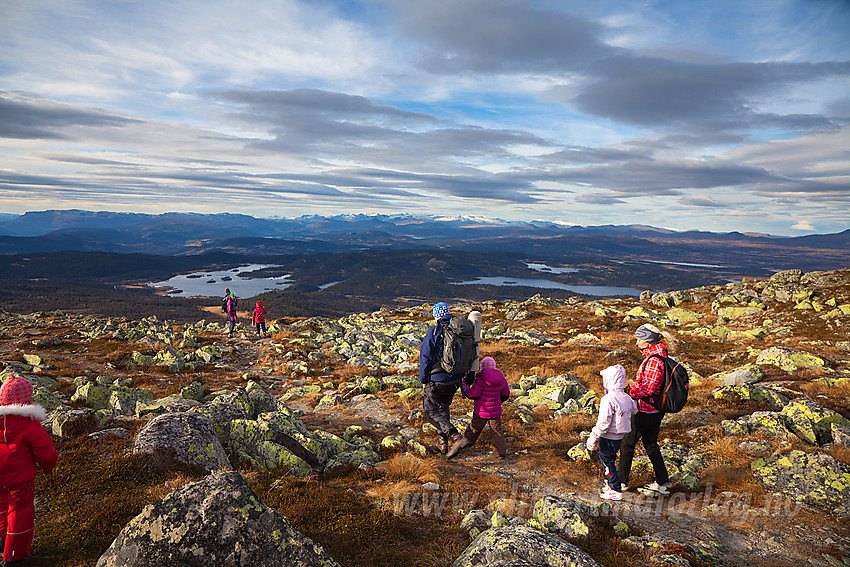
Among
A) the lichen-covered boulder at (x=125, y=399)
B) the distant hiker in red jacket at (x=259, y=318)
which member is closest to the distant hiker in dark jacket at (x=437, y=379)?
the lichen-covered boulder at (x=125, y=399)

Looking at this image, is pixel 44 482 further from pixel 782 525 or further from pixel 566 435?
pixel 782 525

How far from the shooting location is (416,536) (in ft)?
22.0

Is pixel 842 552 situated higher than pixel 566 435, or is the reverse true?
pixel 842 552

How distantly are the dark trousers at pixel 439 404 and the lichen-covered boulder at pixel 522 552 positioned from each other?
476 centimetres

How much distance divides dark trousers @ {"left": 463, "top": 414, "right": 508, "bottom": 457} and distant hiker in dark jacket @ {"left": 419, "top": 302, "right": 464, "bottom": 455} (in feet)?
1.34

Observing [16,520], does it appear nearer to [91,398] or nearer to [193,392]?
[91,398]

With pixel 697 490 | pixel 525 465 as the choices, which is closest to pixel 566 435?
pixel 525 465

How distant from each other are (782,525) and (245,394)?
1412 centimetres

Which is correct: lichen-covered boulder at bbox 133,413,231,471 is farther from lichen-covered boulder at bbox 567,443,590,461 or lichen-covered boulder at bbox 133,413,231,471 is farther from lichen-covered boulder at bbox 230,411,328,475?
lichen-covered boulder at bbox 567,443,590,461

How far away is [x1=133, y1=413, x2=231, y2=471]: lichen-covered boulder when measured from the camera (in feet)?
27.0

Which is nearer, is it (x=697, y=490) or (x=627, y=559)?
(x=627, y=559)

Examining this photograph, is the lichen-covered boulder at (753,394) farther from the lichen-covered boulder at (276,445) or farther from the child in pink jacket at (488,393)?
the lichen-covered boulder at (276,445)

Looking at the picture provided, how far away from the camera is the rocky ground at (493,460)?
17.5 ft

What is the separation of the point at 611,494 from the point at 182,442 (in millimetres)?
9626
